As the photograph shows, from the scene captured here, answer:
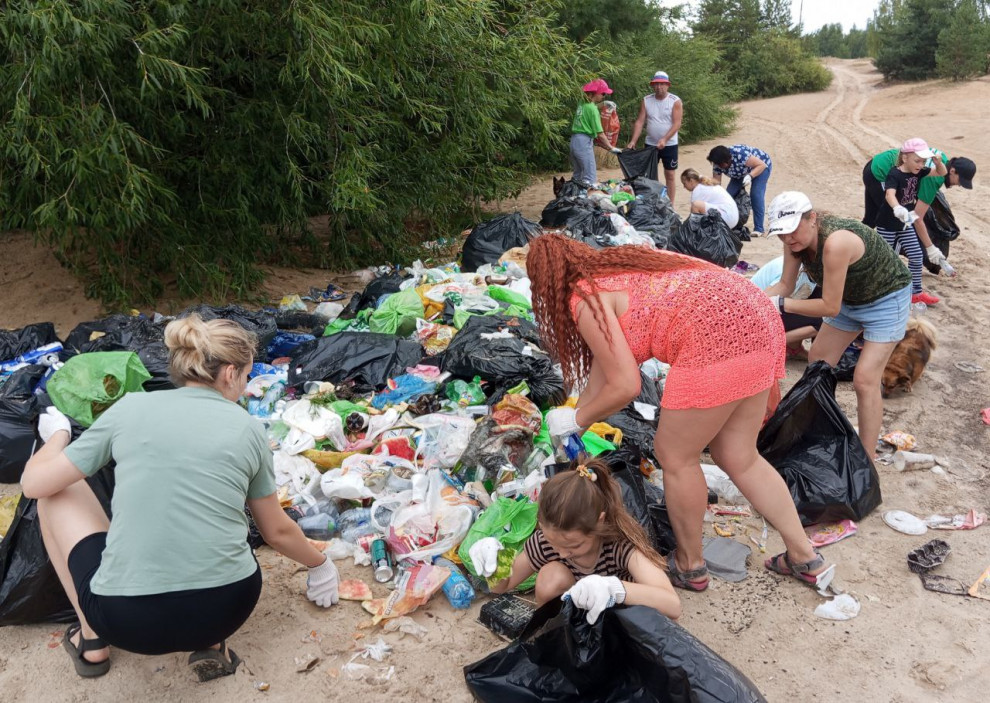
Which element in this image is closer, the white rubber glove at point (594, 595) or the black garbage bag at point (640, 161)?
the white rubber glove at point (594, 595)

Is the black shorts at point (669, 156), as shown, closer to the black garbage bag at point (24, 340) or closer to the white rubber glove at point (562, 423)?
the black garbage bag at point (24, 340)

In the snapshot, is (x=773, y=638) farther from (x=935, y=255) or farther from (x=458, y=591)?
(x=935, y=255)

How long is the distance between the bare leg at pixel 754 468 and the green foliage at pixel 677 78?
11.8m

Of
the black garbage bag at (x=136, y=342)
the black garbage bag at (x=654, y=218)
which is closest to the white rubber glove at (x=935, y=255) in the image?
the black garbage bag at (x=654, y=218)

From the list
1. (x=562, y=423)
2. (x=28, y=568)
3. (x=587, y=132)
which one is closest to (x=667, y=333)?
(x=562, y=423)

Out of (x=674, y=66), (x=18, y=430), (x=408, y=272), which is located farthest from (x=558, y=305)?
(x=674, y=66)

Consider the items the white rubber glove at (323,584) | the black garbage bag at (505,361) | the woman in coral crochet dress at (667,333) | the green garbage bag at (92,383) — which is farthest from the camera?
the black garbage bag at (505,361)

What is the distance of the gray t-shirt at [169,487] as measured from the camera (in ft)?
6.95

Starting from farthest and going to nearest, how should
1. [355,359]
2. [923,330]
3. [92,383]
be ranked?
1. [355,359]
2. [923,330]
3. [92,383]

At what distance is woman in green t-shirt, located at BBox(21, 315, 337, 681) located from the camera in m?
2.12

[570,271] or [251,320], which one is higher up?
[570,271]

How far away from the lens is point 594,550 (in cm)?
234

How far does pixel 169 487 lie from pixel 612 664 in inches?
52.3

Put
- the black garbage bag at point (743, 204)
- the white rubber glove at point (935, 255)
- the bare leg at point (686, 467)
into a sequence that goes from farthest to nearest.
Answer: the black garbage bag at point (743, 204) < the white rubber glove at point (935, 255) < the bare leg at point (686, 467)
